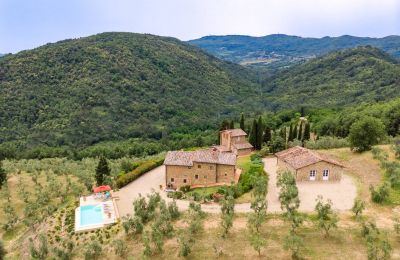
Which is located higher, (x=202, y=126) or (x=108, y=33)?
(x=108, y=33)

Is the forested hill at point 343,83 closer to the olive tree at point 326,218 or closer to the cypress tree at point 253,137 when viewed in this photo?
the cypress tree at point 253,137

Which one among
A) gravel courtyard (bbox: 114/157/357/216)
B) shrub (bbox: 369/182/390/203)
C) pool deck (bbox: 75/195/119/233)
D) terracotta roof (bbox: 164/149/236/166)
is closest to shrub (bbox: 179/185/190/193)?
gravel courtyard (bbox: 114/157/357/216)

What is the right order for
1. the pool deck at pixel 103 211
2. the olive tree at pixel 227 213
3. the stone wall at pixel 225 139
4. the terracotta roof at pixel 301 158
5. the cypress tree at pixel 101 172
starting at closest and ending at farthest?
the olive tree at pixel 227 213 < the pool deck at pixel 103 211 < the terracotta roof at pixel 301 158 < the cypress tree at pixel 101 172 < the stone wall at pixel 225 139

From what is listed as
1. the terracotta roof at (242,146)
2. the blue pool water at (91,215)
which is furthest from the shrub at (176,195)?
the terracotta roof at (242,146)

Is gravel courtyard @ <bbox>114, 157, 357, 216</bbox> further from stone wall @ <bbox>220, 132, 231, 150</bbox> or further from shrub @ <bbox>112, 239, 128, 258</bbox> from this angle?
stone wall @ <bbox>220, 132, 231, 150</bbox>

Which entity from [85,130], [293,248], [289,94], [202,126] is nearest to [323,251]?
[293,248]

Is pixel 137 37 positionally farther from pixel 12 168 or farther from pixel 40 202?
pixel 40 202

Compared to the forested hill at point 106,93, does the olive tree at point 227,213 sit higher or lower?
lower
